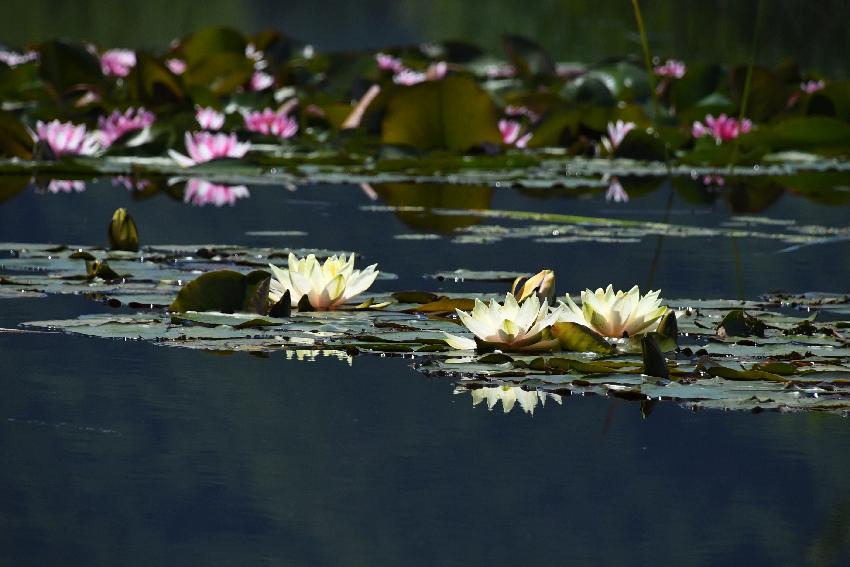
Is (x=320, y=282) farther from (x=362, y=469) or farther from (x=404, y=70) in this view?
(x=404, y=70)

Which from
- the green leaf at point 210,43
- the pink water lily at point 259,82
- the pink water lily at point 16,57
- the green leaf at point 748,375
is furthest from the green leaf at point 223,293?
the green leaf at point 210,43

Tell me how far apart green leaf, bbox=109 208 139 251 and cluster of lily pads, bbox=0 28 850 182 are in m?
2.57

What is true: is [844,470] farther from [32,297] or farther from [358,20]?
[358,20]

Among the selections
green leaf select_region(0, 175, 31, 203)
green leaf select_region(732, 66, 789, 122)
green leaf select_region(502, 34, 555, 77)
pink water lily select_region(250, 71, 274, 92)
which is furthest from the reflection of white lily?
green leaf select_region(502, 34, 555, 77)

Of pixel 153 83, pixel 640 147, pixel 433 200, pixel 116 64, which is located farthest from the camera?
pixel 116 64

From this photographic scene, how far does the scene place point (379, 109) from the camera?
29.5 feet

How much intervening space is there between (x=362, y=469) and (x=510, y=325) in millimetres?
856

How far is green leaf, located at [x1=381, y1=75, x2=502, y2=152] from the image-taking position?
7828 mm

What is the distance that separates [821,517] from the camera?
230 cm

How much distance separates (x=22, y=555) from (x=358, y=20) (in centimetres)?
2639

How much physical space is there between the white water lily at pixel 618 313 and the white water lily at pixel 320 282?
1.73 feet

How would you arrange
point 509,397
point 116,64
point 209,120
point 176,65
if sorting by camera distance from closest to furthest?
point 509,397, point 209,120, point 176,65, point 116,64

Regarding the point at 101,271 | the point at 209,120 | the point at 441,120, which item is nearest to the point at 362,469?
the point at 101,271

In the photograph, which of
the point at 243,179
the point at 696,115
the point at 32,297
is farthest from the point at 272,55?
the point at 32,297
